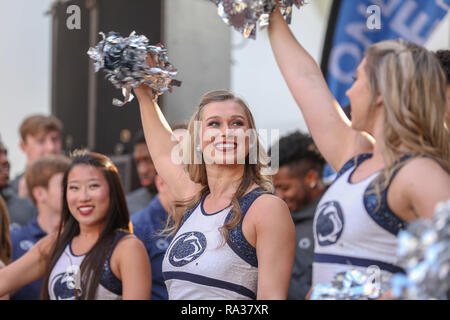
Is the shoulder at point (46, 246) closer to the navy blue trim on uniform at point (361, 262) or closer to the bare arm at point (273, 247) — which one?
the bare arm at point (273, 247)

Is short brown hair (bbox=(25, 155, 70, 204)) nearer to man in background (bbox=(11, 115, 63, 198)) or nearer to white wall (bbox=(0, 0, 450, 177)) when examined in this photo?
man in background (bbox=(11, 115, 63, 198))

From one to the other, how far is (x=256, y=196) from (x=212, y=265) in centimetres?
29

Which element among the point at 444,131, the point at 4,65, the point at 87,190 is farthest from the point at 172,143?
the point at 4,65

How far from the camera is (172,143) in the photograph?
3250mm

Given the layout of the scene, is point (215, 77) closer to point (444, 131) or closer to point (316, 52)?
point (316, 52)

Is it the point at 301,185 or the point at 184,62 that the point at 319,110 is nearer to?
the point at 301,185

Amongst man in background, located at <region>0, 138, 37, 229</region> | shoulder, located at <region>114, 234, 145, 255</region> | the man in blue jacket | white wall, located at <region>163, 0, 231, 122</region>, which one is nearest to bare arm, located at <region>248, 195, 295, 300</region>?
shoulder, located at <region>114, 234, 145, 255</region>

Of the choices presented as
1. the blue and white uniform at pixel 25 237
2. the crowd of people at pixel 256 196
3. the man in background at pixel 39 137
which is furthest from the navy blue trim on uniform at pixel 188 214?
the man in background at pixel 39 137

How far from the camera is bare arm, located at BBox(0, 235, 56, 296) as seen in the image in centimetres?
370

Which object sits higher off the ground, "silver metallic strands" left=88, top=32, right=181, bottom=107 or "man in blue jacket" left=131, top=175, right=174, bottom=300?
"silver metallic strands" left=88, top=32, right=181, bottom=107

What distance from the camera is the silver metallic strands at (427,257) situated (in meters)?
1.77

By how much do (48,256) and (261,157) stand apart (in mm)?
1247

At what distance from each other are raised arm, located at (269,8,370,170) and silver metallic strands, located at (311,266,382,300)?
43cm

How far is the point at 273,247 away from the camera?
8.86 feet
